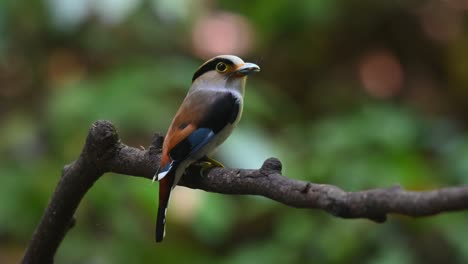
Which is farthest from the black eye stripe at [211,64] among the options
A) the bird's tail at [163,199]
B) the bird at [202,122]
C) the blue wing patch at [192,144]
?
the bird's tail at [163,199]

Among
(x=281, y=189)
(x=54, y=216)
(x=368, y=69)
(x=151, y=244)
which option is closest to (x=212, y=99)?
(x=54, y=216)

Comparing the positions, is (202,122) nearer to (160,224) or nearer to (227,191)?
(160,224)

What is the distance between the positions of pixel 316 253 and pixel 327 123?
46 centimetres

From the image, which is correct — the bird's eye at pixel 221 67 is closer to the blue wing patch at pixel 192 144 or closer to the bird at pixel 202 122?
the bird at pixel 202 122

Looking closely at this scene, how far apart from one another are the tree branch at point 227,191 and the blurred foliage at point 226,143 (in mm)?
833

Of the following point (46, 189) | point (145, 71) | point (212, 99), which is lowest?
point (46, 189)

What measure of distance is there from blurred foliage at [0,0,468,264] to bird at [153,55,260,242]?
1.98ft

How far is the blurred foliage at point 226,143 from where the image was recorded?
8.45 ft

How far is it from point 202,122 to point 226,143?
80 centimetres

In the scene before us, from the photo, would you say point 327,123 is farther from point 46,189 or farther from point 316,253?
point 46,189

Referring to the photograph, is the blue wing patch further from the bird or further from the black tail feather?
the black tail feather

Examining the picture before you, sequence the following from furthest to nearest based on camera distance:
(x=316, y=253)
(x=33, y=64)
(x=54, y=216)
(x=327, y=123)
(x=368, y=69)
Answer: (x=368, y=69)
(x=33, y=64)
(x=327, y=123)
(x=316, y=253)
(x=54, y=216)

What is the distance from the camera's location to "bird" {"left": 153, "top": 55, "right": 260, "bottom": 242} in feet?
5.09

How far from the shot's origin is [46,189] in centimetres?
272
